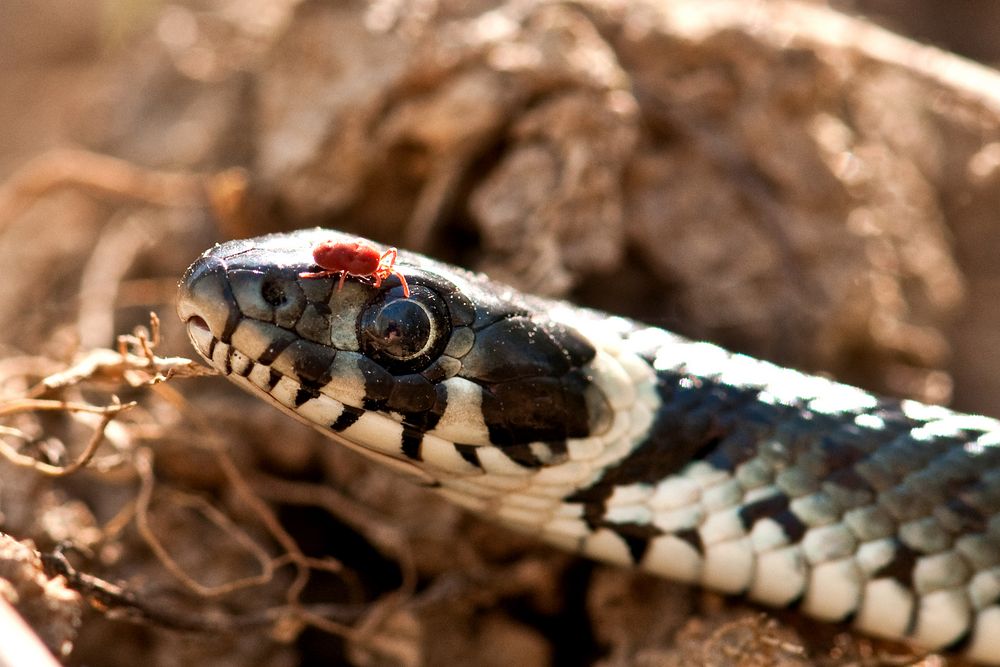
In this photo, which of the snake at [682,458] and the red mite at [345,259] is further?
the snake at [682,458]

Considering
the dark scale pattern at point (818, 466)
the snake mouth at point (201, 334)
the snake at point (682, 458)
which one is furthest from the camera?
the dark scale pattern at point (818, 466)

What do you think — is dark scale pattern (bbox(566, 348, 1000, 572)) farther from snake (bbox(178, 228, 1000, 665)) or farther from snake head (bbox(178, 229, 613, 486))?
snake head (bbox(178, 229, 613, 486))

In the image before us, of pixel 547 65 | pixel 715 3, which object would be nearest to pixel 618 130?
pixel 547 65

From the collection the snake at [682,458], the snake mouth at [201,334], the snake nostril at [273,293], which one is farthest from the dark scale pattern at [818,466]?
the snake mouth at [201,334]

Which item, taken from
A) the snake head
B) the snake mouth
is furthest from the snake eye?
the snake mouth

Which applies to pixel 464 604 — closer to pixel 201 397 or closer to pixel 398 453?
pixel 398 453

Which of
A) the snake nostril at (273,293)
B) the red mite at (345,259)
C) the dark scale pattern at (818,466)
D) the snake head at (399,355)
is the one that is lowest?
the dark scale pattern at (818,466)

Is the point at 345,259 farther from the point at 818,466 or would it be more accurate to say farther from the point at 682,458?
the point at 818,466

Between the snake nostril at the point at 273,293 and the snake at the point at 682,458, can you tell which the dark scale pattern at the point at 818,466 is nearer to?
the snake at the point at 682,458
